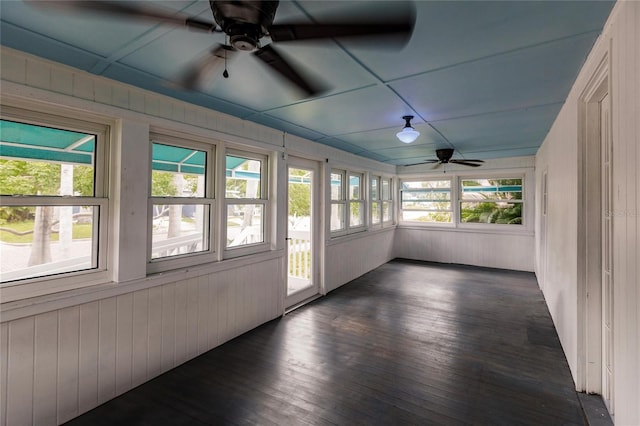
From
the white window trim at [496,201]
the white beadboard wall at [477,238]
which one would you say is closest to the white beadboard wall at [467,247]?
the white beadboard wall at [477,238]

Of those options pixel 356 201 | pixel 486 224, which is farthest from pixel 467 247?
pixel 356 201

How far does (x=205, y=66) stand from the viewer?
157 centimetres

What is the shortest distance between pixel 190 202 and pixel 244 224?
0.75 meters

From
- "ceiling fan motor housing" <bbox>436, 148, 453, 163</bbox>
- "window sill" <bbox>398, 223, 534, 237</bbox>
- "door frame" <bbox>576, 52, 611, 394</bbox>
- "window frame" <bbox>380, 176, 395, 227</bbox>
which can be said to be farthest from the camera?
"window frame" <bbox>380, 176, 395, 227</bbox>

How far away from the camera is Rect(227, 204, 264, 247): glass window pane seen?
127 inches

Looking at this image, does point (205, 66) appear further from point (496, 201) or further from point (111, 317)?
point (496, 201)

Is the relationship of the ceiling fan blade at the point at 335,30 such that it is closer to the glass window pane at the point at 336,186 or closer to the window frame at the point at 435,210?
the glass window pane at the point at 336,186

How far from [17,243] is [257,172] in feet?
7.13

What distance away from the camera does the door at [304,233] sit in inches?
167

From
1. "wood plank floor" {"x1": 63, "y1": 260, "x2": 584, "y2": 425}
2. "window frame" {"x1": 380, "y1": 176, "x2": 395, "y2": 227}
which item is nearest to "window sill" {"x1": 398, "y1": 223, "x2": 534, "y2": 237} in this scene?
"window frame" {"x1": 380, "y1": 176, "x2": 395, "y2": 227}

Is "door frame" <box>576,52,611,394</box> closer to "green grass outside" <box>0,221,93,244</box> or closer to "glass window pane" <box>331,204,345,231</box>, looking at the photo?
"glass window pane" <box>331,204,345,231</box>

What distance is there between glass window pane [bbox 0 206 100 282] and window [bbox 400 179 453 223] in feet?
20.9

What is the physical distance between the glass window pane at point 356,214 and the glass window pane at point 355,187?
0.13 m

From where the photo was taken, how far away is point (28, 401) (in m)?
1.81
